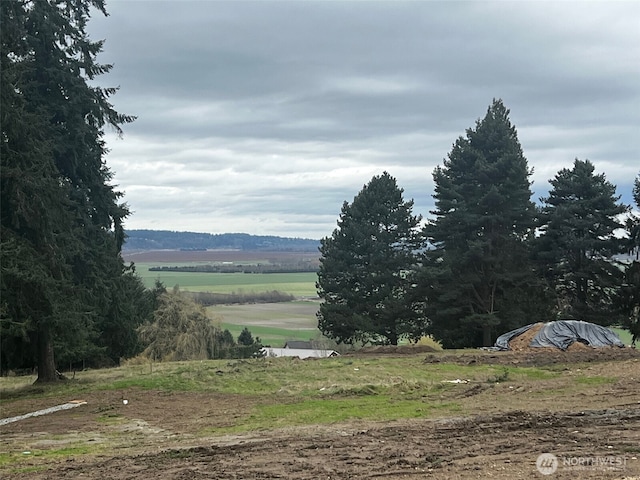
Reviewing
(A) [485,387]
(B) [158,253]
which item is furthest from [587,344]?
(B) [158,253]

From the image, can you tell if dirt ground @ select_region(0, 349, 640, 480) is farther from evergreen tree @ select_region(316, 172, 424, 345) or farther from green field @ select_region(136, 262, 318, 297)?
green field @ select_region(136, 262, 318, 297)

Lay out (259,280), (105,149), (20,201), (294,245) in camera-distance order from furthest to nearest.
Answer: (294,245)
(259,280)
(105,149)
(20,201)

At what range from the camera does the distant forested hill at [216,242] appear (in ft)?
447

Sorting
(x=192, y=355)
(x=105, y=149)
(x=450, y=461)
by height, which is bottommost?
(x=192, y=355)

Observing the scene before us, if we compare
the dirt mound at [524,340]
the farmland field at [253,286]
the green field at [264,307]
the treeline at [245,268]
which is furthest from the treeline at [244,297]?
the dirt mound at [524,340]

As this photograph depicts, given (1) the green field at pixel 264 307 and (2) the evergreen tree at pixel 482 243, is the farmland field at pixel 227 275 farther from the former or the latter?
(2) the evergreen tree at pixel 482 243

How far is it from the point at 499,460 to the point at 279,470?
104 inches

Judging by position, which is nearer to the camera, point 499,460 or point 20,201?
point 499,460

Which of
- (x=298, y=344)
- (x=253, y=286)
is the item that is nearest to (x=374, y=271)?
(x=298, y=344)

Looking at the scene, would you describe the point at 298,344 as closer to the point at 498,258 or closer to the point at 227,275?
the point at 498,258

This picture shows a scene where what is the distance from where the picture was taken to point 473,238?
36.0 metres

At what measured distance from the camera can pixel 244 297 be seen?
82125 mm

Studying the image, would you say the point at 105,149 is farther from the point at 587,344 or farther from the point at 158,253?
the point at 158,253

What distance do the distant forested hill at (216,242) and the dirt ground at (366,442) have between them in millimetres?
121663
